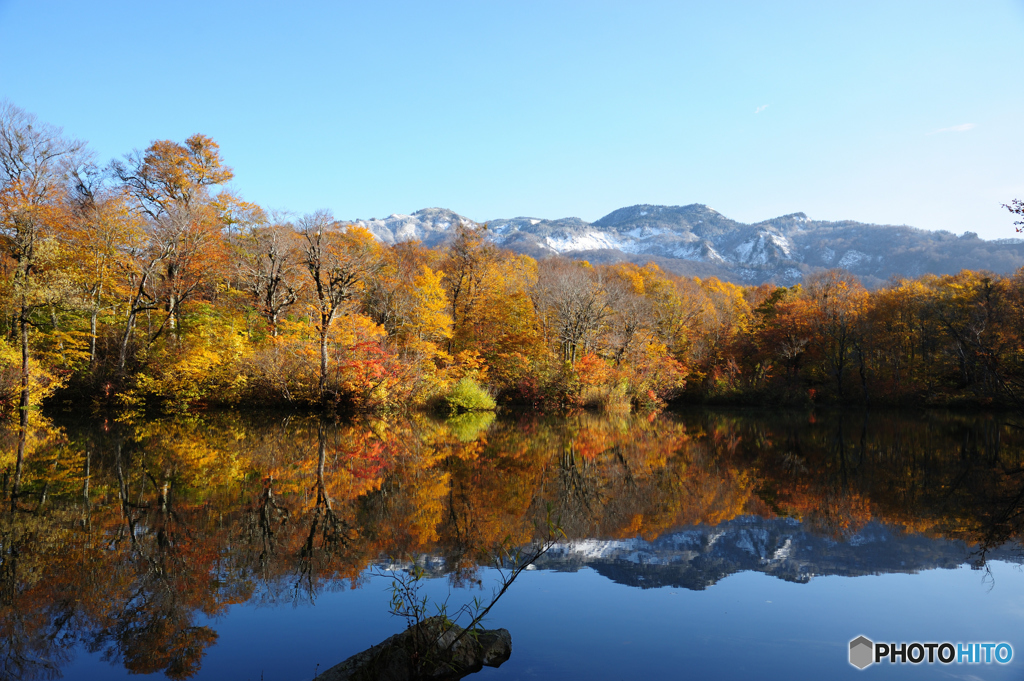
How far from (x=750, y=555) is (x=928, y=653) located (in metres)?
2.24

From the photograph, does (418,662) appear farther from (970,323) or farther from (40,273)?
(970,323)

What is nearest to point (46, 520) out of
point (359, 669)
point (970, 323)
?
point (359, 669)

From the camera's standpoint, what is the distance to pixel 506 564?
605 cm

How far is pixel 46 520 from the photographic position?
719 cm

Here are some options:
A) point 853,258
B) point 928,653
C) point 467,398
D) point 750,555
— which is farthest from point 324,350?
point 853,258

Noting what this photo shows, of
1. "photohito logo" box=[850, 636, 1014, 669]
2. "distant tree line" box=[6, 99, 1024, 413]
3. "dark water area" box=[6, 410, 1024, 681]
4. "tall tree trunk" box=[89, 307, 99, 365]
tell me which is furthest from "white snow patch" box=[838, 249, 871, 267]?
"photohito logo" box=[850, 636, 1014, 669]

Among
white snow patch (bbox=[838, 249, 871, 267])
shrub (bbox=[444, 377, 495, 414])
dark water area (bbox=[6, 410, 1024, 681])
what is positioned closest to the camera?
dark water area (bbox=[6, 410, 1024, 681])

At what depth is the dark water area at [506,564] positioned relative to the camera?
13.8ft

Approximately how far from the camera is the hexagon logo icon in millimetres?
4223

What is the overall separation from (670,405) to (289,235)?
2643 centimetres

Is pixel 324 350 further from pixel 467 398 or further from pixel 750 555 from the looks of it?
pixel 750 555

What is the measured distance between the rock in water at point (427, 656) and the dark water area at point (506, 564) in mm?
196

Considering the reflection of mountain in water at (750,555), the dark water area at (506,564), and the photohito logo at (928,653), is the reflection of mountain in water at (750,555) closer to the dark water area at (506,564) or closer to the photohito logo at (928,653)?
the dark water area at (506,564)

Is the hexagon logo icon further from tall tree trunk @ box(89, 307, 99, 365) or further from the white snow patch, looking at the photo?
the white snow patch
